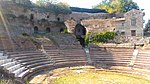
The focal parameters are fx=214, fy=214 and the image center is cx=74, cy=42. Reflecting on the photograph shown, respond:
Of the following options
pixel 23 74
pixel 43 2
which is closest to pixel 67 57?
pixel 23 74

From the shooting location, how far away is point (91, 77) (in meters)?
14.8

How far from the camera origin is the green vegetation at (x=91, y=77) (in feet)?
44.7

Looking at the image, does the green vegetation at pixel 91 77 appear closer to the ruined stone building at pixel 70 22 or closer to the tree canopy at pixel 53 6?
the ruined stone building at pixel 70 22

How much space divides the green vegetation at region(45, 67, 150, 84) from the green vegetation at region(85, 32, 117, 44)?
23.8 feet

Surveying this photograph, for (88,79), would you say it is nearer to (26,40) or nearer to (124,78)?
(124,78)

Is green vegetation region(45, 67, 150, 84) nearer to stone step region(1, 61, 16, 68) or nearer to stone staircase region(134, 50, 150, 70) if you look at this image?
stone staircase region(134, 50, 150, 70)

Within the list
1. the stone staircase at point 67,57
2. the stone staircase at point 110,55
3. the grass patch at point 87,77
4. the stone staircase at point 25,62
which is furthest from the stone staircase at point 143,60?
the stone staircase at point 25,62

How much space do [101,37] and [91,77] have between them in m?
10.1

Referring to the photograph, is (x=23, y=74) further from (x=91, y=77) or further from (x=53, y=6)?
(x=53, y=6)

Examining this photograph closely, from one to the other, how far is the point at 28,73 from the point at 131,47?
10674 millimetres

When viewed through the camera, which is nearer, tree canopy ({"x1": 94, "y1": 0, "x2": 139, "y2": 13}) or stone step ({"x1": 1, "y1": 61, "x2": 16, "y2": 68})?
stone step ({"x1": 1, "y1": 61, "x2": 16, "y2": 68})

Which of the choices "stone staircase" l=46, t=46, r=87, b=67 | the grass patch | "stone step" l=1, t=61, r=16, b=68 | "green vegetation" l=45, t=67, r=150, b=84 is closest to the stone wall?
"stone staircase" l=46, t=46, r=87, b=67

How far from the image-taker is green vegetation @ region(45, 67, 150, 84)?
13.6 m

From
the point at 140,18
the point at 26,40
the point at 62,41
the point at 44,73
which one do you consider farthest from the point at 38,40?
the point at 140,18
